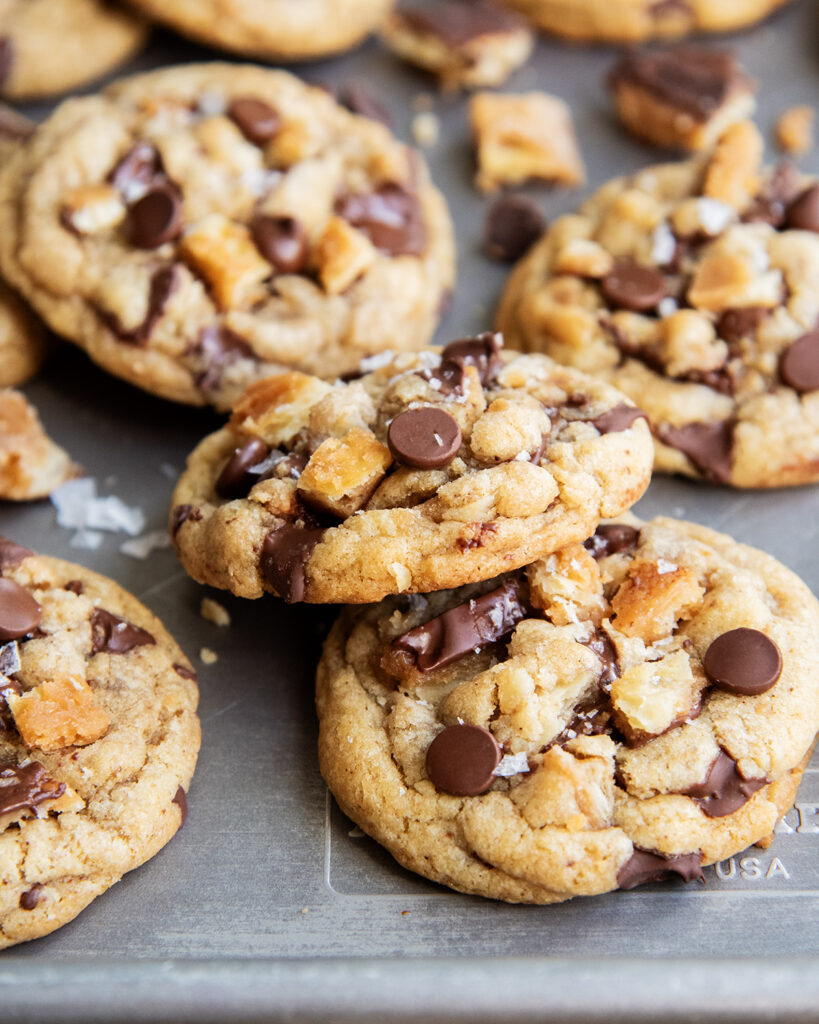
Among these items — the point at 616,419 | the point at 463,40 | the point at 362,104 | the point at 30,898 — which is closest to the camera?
the point at 30,898

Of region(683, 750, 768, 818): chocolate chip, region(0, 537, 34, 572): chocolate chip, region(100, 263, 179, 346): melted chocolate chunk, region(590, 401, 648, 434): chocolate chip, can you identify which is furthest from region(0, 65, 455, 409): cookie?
region(683, 750, 768, 818): chocolate chip

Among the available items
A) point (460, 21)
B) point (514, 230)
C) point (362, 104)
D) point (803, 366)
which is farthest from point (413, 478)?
point (460, 21)

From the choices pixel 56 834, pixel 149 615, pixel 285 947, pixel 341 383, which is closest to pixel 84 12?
pixel 341 383

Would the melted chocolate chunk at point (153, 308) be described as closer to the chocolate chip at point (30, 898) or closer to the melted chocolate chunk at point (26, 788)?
the melted chocolate chunk at point (26, 788)

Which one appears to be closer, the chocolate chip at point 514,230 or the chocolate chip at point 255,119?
the chocolate chip at point 255,119

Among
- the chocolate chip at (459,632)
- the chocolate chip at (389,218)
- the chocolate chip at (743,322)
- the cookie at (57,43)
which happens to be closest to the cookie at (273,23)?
the cookie at (57,43)

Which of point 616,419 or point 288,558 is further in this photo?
point 616,419

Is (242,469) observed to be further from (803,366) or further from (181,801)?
(803,366)
